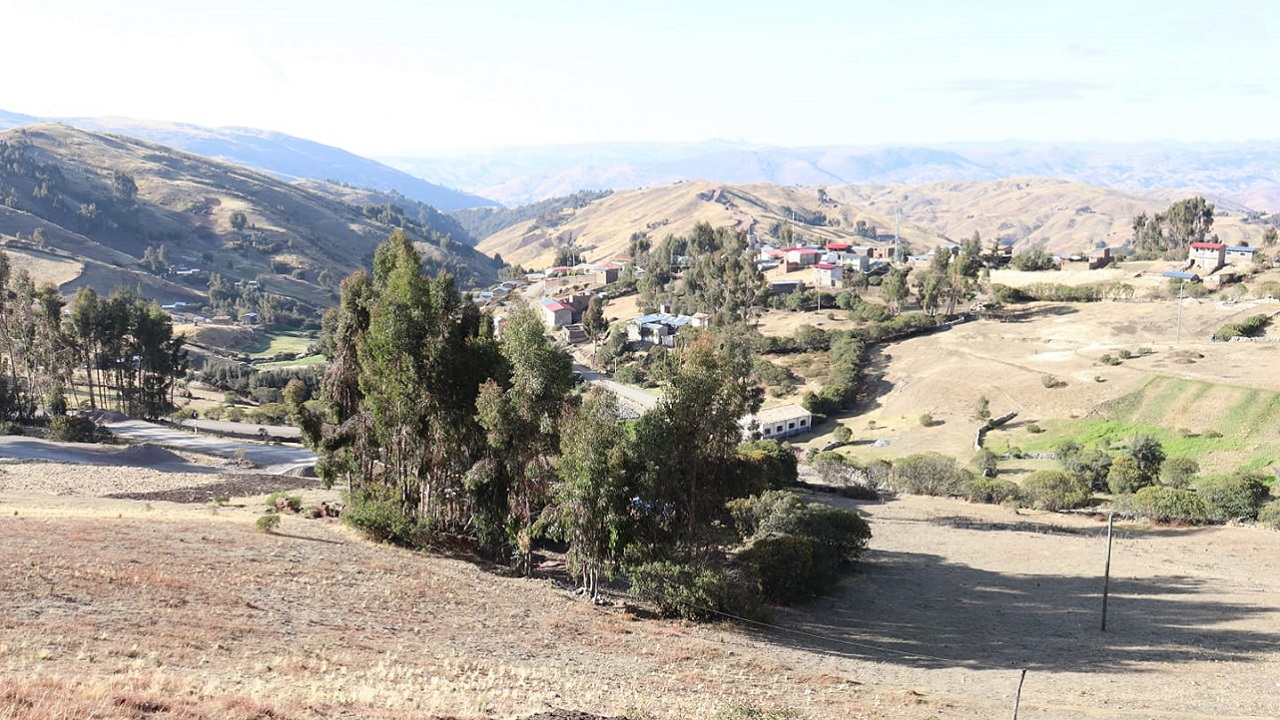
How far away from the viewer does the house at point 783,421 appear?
7219 centimetres

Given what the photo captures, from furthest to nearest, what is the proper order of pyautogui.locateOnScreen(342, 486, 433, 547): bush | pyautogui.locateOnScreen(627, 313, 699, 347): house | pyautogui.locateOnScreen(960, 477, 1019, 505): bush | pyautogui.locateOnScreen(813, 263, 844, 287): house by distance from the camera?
pyautogui.locateOnScreen(813, 263, 844, 287): house, pyautogui.locateOnScreen(627, 313, 699, 347): house, pyautogui.locateOnScreen(960, 477, 1019, 505): bush, pyautogui.locateOnScreen(342, 486, 433, 547): bush

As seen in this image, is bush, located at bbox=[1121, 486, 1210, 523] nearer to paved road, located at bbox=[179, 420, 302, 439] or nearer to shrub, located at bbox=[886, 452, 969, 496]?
shrub, located at bbox=[886, 452, 969, 496]

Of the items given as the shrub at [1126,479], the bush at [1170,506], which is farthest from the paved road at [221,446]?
the shrub at [1126,479]

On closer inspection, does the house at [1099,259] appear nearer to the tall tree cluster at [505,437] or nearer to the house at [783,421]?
the house at [783,421]

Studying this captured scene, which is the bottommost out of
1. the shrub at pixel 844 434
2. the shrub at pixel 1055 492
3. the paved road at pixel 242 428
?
the shrub at pixel 844 434

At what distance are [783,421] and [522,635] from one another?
2088 inches

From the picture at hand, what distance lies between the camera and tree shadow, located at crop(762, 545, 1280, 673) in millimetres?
25031

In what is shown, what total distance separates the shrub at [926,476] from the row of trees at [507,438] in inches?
1087

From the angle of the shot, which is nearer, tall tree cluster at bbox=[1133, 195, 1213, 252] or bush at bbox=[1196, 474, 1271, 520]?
bush at bbox=[1196, 474, 1271, 520]

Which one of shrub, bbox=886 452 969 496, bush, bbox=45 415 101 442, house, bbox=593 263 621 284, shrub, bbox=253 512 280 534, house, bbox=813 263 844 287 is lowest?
shrub, bbox=886 452 969 496

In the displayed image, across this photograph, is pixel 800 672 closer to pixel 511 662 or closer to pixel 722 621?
pixel 722 621

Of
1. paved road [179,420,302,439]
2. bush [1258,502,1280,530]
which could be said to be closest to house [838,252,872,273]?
bush [1258,502,1280,530]

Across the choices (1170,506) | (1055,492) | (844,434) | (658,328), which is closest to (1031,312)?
(844,434)

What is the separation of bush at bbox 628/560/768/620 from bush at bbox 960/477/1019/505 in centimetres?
2859
